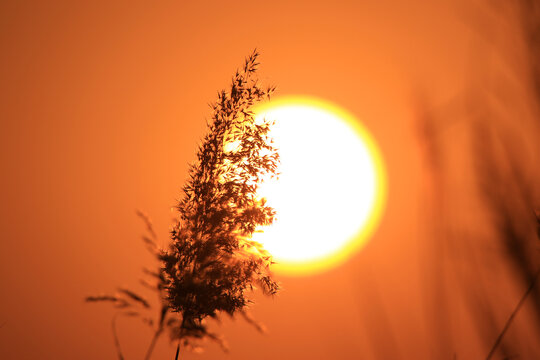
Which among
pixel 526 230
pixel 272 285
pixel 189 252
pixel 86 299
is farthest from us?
pixel 272 285

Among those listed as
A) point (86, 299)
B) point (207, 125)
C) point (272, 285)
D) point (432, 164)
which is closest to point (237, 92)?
point (207, 125)

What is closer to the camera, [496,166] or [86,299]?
[496,166]

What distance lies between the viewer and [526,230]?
3.20 ft

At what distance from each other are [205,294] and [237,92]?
3.98 m

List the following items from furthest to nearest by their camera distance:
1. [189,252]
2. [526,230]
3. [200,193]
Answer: [200,193]
[189,252]
[526,230]

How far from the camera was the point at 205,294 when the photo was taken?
788 cm

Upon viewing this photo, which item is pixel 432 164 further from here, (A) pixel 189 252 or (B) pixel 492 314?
(A) pixel 189 252

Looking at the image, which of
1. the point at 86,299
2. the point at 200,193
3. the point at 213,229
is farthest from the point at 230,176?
the point at 86,299

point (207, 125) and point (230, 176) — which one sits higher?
point (207, 125)

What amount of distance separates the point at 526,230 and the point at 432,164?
0.94 ft

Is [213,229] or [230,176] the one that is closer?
[213,229]

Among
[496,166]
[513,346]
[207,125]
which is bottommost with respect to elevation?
[513,346]

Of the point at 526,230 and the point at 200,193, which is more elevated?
the point at 200,193

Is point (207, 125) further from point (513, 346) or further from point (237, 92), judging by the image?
point (513, 346)
